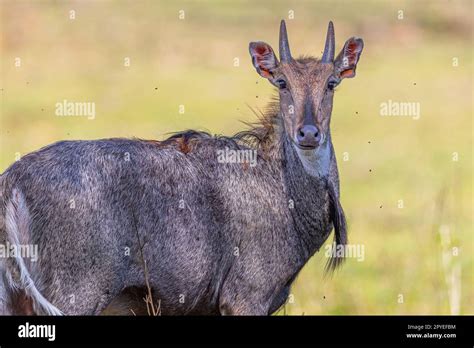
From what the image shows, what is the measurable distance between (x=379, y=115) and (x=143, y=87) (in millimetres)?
8381

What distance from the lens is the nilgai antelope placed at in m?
11.1

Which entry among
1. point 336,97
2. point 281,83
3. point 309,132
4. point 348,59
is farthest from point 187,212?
point 336,97

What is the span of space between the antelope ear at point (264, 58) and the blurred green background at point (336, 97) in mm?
2566

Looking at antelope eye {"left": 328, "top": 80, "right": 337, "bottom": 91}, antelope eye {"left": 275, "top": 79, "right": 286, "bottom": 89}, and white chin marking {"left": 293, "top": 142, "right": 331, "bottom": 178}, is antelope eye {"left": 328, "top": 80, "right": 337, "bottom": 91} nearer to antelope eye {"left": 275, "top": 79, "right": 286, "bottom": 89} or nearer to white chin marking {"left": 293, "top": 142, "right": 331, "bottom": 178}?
antelope eye {"left": 275, "top": 79, "right": 286, "bottom": 89}

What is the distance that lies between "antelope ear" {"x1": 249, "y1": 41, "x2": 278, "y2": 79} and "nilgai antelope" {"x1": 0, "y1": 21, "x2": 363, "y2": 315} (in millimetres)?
15

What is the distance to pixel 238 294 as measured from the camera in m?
12.0

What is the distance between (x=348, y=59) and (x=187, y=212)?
2627 mm

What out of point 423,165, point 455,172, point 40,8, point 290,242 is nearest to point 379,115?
point 423,165

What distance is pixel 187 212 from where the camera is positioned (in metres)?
11.8

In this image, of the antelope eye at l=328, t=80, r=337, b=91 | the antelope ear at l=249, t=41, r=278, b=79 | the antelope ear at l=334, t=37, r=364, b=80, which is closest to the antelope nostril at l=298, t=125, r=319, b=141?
the antelope eye at l=328, t=80, r=337, b=91

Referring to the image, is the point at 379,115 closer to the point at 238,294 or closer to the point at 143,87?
the point at 143,87

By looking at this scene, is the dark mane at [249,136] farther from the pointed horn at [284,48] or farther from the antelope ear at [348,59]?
the antelope ear at [348,59]

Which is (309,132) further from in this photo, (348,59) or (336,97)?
(336,97)

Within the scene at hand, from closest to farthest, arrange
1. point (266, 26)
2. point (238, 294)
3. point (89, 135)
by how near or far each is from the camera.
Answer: point (238, 294) < point (89, 135) < point (266, 26)
